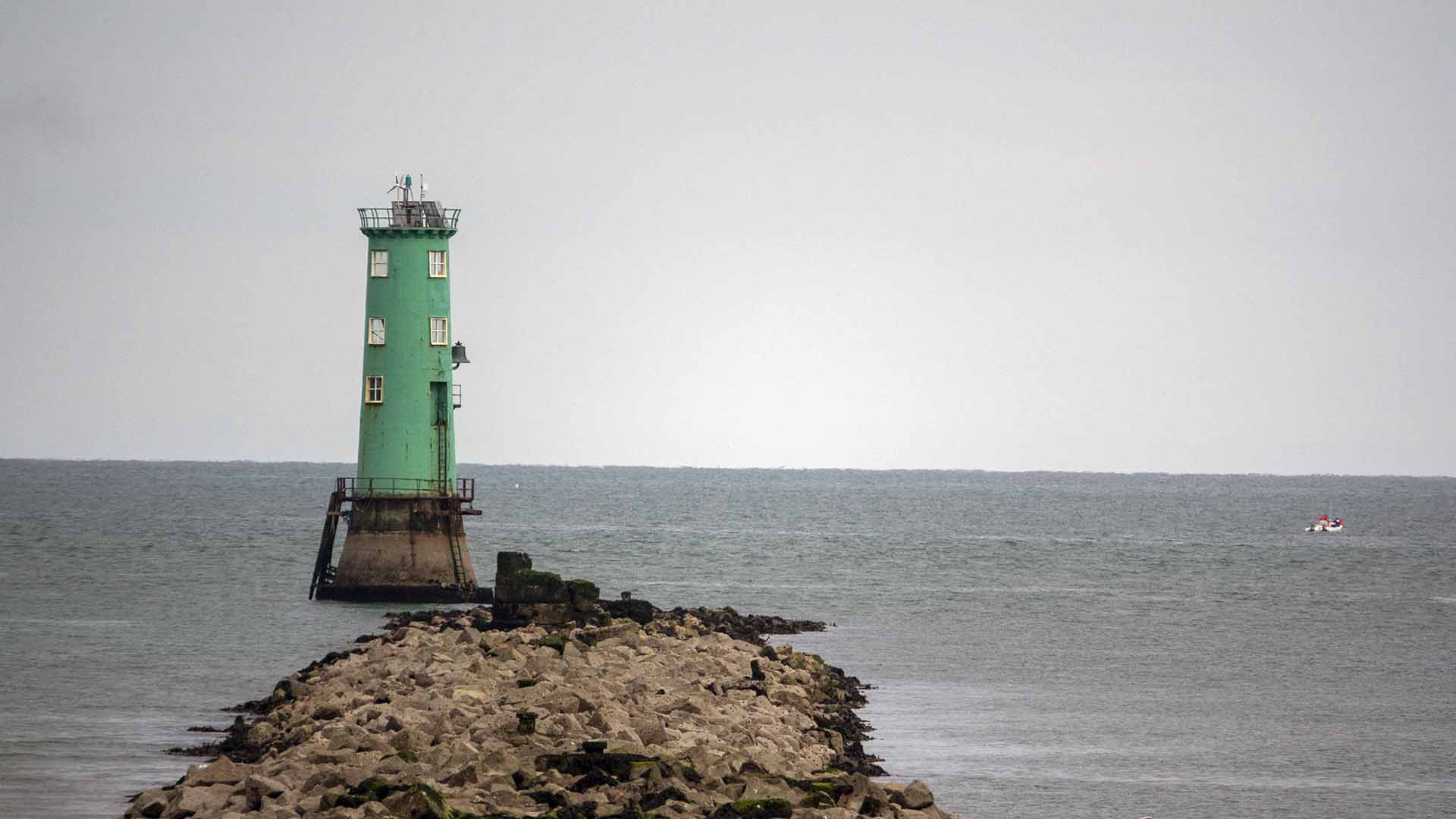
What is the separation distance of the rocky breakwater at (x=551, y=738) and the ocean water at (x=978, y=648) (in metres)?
1.54

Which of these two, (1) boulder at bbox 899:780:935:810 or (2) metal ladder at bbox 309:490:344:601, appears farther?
(2) metal ladder at bbox 309:490:344:601

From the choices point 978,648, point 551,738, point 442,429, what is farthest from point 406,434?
point 551,738

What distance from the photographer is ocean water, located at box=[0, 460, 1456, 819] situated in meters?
24.2

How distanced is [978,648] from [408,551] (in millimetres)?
12751

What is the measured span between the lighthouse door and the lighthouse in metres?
0.02

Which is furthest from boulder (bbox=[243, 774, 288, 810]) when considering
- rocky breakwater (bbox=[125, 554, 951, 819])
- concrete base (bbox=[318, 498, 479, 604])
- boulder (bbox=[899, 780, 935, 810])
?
concrete base (bbox=[318, 498, 479, 604])

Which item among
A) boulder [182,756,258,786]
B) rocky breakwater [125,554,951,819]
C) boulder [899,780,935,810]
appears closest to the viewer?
rocky breakwater [125,554,951,819]

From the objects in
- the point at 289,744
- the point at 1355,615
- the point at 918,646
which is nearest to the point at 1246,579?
the point at 1355,615

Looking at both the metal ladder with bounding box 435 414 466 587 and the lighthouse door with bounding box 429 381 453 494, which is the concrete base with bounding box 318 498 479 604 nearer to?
the metal ladder with bounding box 435 414 466 587

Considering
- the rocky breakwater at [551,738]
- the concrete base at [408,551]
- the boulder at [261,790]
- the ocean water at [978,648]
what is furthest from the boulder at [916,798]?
the concrete base at [408,551]

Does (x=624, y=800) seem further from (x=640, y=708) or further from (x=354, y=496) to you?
(x=354, y=496)

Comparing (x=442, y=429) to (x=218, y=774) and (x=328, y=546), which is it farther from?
(x=218, y=774)

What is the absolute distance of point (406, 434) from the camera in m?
41.8

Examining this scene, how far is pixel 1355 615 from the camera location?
5044 cm
